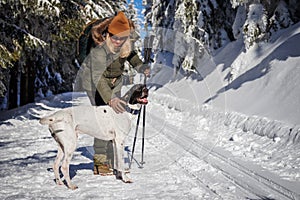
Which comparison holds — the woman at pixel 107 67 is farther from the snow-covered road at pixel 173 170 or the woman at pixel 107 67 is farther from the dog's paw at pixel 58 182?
the dog's paw at pixel 58 182

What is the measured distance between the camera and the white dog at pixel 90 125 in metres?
4.64

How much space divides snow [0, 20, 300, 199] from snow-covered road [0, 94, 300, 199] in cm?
1

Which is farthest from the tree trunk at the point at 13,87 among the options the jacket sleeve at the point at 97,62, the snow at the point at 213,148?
the jacket sleeve at the point at 97,62

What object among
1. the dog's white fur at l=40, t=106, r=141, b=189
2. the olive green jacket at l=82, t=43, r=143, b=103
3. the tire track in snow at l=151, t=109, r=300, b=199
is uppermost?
the olive green jacket at l=82, t=43, r=143, b=103

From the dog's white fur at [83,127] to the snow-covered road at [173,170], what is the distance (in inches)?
14.8

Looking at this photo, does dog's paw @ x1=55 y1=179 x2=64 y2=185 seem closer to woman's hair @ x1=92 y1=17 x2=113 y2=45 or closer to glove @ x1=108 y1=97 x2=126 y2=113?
glove @ x1=108 y1=97 x2=126 y2=113

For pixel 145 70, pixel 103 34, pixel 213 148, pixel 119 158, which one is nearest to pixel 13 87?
pixel 213 148

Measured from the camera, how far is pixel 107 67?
17.0 feet

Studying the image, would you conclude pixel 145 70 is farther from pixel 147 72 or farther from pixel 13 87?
pixel 13 87

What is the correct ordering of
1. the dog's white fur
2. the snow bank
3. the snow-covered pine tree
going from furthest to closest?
the snow-covered pine tree → the snow bank → the dog's white fur

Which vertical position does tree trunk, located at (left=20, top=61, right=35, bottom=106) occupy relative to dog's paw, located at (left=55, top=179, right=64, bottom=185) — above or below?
above

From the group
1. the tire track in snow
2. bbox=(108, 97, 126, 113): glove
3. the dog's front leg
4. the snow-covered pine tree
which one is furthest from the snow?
the snow-covered pine tree

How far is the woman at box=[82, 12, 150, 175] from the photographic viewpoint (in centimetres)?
483

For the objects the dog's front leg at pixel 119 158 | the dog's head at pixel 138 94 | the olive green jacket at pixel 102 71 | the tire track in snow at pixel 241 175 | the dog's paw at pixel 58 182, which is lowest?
the dog's paw at pixel 58 182
